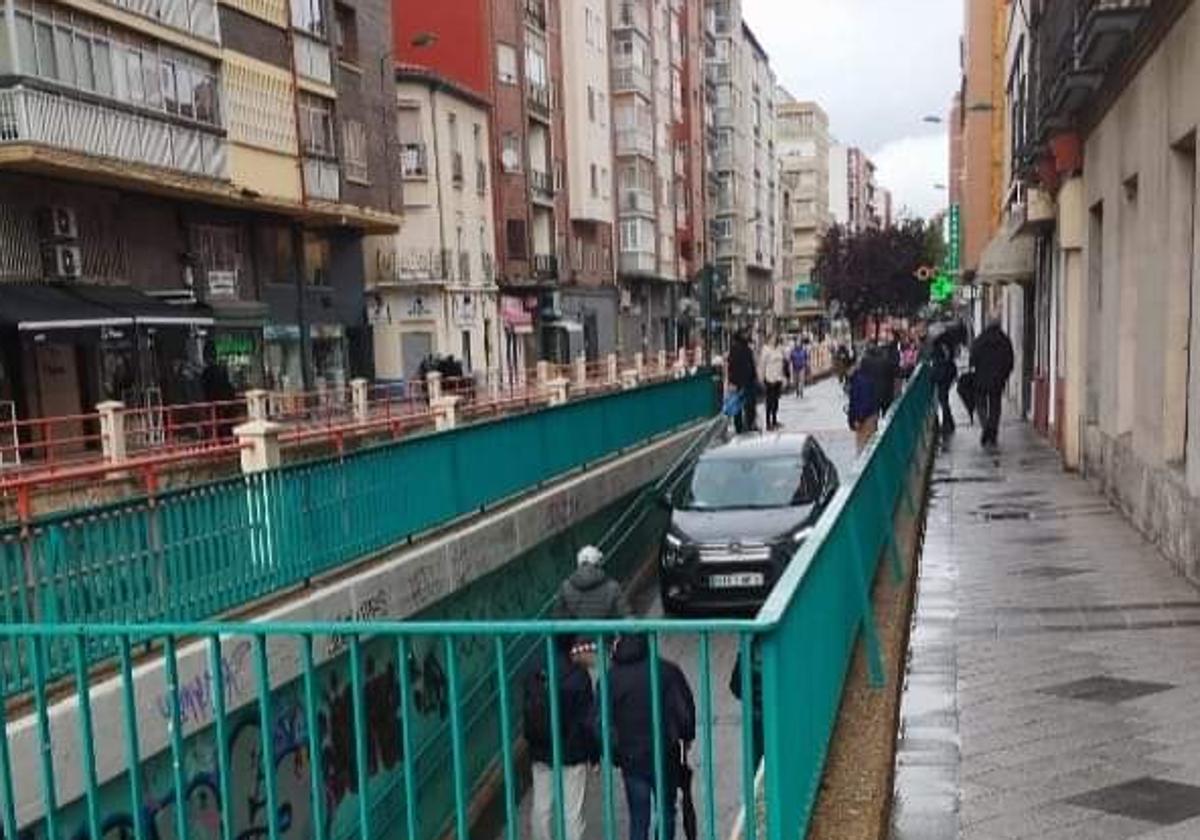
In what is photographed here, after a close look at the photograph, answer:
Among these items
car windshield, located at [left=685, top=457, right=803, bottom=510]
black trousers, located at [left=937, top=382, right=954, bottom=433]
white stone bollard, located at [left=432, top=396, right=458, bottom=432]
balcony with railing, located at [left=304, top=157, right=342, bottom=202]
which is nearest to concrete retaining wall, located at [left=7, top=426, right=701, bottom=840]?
car windshield, located at [left=685, top=457, right=803, bottom=510]

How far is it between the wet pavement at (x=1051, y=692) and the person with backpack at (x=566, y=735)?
55.6 inches

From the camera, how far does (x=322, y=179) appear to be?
107 ft

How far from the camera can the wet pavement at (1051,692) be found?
15.7ft

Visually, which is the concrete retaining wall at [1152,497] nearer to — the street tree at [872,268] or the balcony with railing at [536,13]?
the balcony with railing at [536,13]

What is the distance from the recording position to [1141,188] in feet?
34.6

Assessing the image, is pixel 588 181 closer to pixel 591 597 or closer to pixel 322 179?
pixel 322 179

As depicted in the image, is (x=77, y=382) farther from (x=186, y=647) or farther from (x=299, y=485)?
(x=186, y=647)

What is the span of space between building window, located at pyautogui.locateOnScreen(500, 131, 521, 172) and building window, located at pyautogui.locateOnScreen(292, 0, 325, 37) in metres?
14.1

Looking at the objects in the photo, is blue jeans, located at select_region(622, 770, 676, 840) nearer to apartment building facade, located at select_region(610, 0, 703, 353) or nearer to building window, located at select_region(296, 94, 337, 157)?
building window, located at select_region(296, 94, 337, 157)

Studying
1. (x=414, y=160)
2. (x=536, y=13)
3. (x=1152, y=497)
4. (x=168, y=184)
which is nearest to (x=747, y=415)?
(x=168, y=184)

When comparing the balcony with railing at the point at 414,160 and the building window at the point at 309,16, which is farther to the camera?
the balcony with railing at the point at 414,160

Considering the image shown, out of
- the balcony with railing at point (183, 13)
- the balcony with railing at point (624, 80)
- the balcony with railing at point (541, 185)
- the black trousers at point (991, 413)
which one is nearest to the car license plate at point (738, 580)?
the black trousers at point (991, 413)

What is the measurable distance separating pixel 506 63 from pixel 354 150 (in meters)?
14.8

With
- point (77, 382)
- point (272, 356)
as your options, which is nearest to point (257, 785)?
point (77, 382)
